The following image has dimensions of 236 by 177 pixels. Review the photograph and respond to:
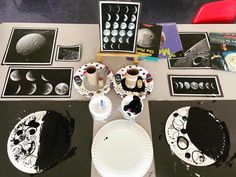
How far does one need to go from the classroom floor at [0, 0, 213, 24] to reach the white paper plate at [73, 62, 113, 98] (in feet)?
3.88

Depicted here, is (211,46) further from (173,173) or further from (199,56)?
(173,173)

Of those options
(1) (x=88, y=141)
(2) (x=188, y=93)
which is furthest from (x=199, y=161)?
(1) (x=88, y=141)

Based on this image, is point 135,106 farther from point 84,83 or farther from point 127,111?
point 84,83

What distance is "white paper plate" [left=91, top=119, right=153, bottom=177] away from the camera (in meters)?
0.86

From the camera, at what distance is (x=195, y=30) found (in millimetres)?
1284

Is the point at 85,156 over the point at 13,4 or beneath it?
beneath

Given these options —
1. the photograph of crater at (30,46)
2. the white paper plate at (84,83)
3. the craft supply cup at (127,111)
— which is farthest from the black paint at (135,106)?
the photograph of crater at (30,46)

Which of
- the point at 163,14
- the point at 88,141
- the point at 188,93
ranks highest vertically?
the point at 163,14

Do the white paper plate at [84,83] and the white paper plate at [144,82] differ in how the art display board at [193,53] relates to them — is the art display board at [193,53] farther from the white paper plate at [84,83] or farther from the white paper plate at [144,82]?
the white paper plate at [84,83]

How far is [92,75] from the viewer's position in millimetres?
1006

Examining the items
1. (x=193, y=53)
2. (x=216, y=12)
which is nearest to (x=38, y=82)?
(x=193, y=53)

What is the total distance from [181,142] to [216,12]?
796mm

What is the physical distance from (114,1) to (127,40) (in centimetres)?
18

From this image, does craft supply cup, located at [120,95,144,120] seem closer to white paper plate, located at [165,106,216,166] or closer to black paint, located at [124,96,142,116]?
black paint, located at [124,96,142,116]
